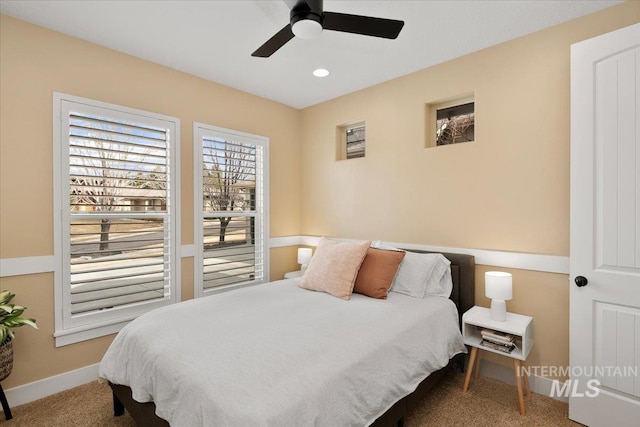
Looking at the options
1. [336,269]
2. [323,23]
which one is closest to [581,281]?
[336,269]

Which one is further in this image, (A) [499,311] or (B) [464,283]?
(B) [464,283]

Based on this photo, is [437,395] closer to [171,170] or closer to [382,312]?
[382,312]

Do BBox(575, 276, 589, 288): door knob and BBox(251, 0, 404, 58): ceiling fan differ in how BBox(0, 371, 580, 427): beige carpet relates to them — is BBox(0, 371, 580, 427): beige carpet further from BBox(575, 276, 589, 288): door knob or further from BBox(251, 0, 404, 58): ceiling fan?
BBox(251, 0, 404, 58): ceiling fan

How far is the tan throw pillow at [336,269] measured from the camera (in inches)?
101

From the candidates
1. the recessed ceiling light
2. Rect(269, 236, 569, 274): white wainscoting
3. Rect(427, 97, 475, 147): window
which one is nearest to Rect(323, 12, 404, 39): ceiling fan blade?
the recessed ceiling light

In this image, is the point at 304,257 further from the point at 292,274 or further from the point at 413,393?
the point at 413,393

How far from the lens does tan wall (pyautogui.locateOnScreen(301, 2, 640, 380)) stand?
2330 millimetres

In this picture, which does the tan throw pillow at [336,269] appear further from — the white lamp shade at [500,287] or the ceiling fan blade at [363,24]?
the ceiling fan blade at [363,24]

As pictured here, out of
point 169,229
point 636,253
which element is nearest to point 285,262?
point 169,229

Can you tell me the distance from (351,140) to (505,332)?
8.47 ft

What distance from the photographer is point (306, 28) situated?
1.68 meters

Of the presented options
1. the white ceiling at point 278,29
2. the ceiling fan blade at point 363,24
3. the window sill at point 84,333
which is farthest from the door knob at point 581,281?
the window sill at point 84,333

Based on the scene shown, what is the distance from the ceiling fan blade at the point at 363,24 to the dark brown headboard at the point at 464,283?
1911 mm

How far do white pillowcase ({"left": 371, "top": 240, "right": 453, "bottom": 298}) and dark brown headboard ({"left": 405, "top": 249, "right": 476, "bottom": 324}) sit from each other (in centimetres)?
8
